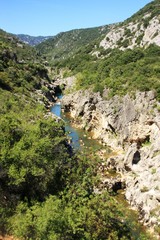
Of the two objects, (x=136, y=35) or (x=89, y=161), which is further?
(x=136, y=35)

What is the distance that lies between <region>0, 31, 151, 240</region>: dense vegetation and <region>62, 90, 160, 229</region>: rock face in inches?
386

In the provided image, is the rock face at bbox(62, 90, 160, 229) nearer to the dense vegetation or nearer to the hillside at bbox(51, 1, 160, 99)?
the hillside at bbox(51, 1, 160, 99)

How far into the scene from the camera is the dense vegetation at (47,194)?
25.9 metres

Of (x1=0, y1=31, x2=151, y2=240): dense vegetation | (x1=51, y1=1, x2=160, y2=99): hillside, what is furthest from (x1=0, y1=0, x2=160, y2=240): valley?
(x1=51, y1=1, x2=160, y2=99): hillside

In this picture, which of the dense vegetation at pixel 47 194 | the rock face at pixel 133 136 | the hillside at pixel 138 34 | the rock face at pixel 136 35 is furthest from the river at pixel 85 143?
the hillside at pixel 138 34

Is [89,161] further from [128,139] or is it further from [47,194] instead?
[128,139]

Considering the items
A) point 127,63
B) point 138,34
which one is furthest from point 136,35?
point 127,63

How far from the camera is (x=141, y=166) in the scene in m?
51.4

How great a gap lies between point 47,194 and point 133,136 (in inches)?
1259

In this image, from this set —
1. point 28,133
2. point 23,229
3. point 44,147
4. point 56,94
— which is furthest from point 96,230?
point 56,94

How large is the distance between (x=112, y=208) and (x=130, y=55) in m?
76.9

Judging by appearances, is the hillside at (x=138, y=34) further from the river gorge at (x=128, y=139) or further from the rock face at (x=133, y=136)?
the rock face at (x=133, y=136)

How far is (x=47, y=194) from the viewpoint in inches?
1275

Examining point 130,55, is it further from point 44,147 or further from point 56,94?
point 44,147
